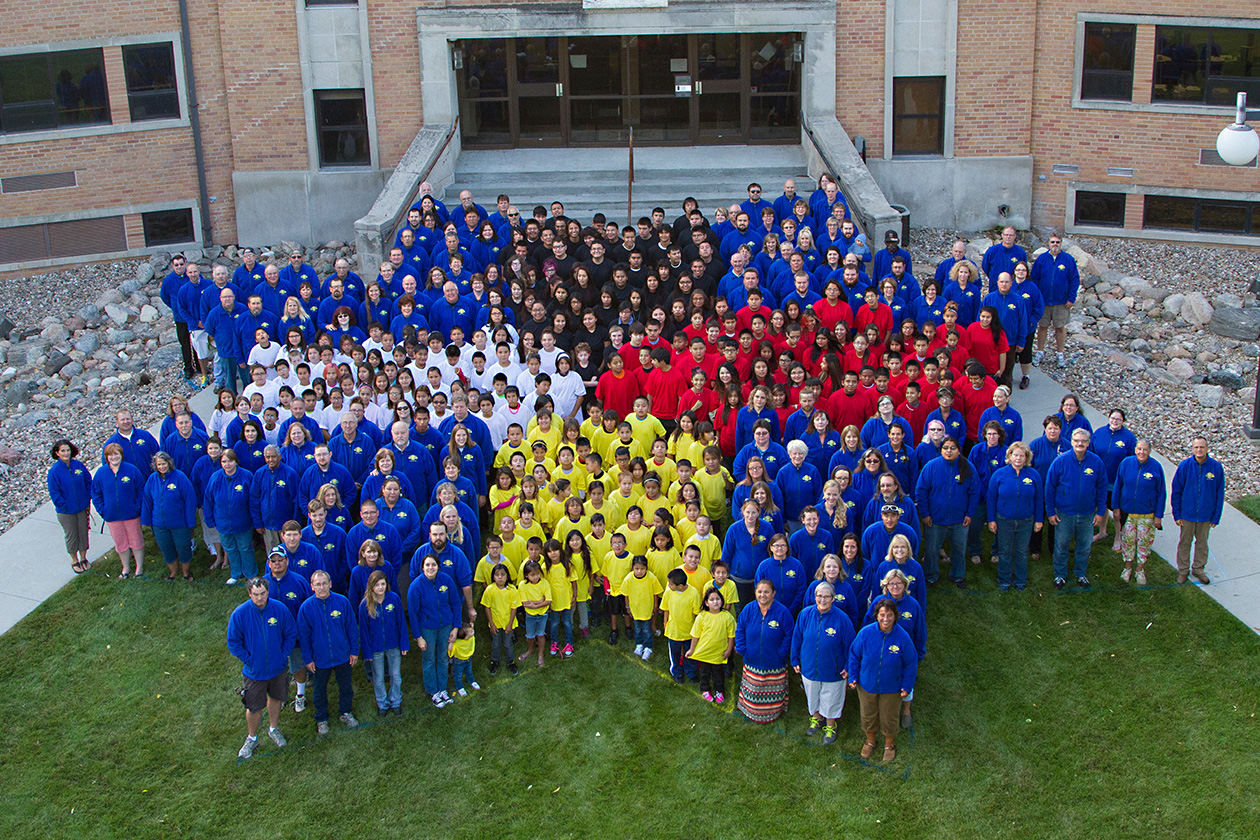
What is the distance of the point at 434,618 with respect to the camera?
10.4 m

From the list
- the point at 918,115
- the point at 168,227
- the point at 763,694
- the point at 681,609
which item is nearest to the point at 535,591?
the point at 681,609

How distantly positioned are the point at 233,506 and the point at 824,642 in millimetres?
6019

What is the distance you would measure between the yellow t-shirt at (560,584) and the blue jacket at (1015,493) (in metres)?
4.10

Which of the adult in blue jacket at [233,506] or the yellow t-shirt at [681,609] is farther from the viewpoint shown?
the adult in blue jacket at [233,506]

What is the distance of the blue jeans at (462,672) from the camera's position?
35.6 ft

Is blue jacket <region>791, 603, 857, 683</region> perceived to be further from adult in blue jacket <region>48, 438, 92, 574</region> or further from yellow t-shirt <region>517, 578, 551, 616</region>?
adult in blue jacket <region>48, 438, 92, 574</region>

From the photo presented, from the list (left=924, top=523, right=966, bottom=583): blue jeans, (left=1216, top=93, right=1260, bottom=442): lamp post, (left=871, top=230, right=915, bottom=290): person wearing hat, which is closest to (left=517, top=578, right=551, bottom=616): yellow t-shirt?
(left=924, top=523, right=966, bottom=583): blue jeans

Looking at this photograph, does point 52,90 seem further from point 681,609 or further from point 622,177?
point 681,609

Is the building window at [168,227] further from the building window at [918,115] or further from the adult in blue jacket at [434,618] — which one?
the adult in blue jacket at [434,618]

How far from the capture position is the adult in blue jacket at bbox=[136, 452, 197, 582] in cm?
1234

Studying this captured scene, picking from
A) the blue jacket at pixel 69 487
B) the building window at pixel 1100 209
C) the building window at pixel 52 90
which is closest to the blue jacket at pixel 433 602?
the blue jacket at pixel 69 487

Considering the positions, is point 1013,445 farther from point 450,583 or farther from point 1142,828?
point 450,583

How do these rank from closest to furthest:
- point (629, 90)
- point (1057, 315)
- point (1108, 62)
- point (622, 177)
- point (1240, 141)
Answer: point (1240, 141) → point (1057, 315) → point (1108, 62) → point (622, 177) → point (629, 90)

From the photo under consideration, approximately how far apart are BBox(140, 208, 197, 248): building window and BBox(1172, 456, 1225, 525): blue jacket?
1686cm
